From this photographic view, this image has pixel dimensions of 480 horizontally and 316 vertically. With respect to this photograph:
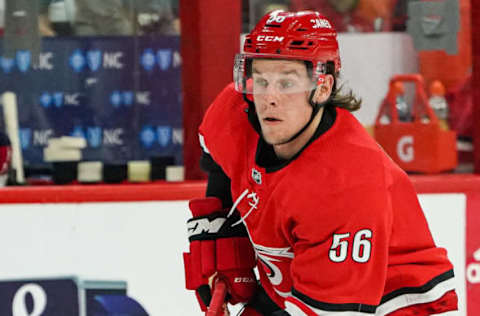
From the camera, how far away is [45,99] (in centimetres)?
346

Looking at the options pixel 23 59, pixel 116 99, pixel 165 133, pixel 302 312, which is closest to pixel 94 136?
pixel 116 99

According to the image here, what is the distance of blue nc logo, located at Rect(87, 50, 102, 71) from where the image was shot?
348cm

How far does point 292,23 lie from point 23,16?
1787 millimetres

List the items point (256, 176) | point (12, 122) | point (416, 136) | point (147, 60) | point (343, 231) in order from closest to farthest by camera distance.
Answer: point (343, 231), point (256, 176), point (12, 122), point (147, 60), point (416, 136)

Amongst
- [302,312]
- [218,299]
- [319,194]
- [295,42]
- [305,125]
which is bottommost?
[218,299]

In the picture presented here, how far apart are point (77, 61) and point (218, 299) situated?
1595mm

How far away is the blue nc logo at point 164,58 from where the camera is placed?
11.5 feet

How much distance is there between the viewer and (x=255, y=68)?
6.37 ft

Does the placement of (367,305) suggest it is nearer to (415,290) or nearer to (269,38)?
(415,290)

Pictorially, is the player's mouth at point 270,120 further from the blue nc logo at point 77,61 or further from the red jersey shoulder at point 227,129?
the blue nc logo at point 77,61

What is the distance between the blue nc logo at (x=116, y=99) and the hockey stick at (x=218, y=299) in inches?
55.2

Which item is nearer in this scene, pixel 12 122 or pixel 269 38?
pixel 269 38

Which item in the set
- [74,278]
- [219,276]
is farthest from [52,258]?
[219,276]

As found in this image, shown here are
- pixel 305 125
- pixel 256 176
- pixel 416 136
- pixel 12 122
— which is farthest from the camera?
pixel 416 136
